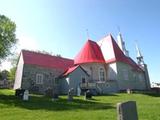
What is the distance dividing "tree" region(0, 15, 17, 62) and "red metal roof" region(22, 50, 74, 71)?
3307 mm

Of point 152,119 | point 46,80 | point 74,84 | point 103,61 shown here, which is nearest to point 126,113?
point 152,119

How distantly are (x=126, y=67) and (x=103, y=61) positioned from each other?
15.3 feet

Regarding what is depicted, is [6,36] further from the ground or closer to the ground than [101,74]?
further from the ground

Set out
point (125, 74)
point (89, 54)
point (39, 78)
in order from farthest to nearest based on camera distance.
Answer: point (89, 54) < point (125, 74) < point (39, 78)

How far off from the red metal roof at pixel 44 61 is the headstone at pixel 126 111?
29736 mm

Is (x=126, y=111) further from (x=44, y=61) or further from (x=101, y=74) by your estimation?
(x=101, y=74)

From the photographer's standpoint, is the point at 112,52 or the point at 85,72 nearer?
the point at 85,72

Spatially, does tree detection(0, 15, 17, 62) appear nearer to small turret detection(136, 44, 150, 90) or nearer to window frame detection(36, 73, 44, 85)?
window frame detection(36, 73, 44, 85)

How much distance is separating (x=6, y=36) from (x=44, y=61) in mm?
8063

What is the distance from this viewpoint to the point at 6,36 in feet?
102

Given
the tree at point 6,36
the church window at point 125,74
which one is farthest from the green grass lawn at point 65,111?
the church window at point 125,74

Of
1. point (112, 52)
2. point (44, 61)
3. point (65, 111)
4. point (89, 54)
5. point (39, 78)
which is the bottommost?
point (65, 111)

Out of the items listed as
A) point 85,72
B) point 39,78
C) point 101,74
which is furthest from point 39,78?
point 101,74

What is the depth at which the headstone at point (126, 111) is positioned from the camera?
15.6ft
